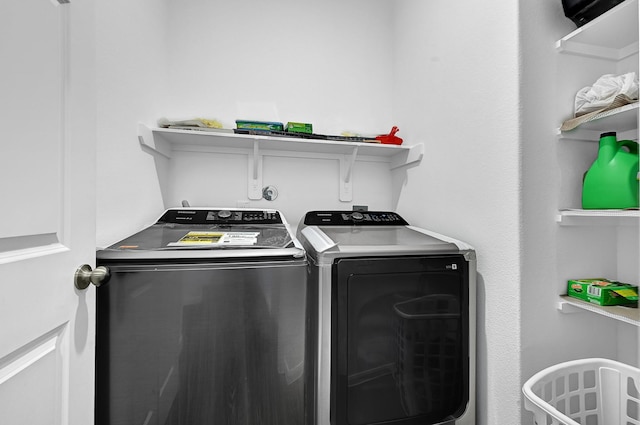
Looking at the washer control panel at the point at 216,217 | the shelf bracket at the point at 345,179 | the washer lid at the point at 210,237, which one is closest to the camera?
the washer lid at the point at 210,237

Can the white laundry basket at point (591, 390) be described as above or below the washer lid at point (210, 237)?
below

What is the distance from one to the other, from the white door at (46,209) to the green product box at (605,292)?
1629mm

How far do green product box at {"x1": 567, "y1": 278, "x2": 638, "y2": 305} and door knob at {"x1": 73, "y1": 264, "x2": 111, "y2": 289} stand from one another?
1.58 m

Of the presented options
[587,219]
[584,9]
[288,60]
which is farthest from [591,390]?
[288,60]

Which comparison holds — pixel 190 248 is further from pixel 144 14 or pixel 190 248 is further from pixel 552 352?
pixel 552 352

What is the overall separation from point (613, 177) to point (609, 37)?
1.76 feet

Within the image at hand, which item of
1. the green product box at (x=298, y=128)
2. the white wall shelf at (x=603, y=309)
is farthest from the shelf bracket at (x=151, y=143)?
the white wall shelf at (x=603, y=309)

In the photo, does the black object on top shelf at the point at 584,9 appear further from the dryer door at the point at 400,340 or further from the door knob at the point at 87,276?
the door knob at the point at 87,276

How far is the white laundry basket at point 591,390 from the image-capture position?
3.16 ft

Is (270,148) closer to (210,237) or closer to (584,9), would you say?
(210,237)

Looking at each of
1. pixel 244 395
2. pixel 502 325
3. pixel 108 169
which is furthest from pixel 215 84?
pixel 502 325

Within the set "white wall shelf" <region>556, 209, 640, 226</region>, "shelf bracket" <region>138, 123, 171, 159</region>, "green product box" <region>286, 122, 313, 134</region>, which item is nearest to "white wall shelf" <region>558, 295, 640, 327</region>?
"white wall shelf" <region>556, 209, 640, 226</region>

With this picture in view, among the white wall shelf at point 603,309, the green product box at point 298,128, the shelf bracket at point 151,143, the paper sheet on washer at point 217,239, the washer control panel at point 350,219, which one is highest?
the green product box at point 298,128

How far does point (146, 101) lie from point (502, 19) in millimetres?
1672
